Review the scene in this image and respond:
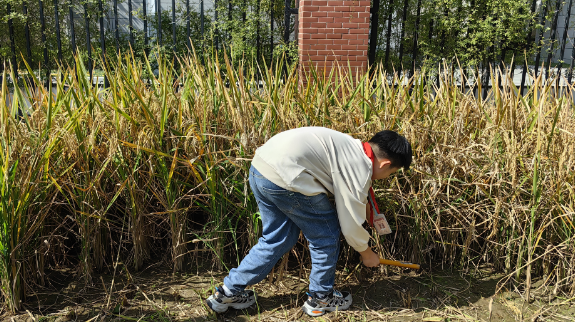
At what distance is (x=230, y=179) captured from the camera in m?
2.60

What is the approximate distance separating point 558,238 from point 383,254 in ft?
3.20

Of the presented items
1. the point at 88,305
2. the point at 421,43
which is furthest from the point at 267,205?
the point at 421,43

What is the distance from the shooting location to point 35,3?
24.1 feet

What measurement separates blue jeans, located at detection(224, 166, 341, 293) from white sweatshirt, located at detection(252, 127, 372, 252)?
72 mm

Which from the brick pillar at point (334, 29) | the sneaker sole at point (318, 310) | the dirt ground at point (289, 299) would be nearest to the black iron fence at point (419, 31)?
the brick pillar at point (334, 29)

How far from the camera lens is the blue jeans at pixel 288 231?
2143mm

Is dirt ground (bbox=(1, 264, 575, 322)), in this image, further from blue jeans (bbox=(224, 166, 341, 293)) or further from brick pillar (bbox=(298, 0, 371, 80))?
brick pillar (bbox=(298, 0, 371, 80))

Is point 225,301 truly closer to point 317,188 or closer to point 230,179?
point 230,179

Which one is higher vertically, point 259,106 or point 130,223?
point 259,106

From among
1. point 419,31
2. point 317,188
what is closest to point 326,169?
point 317,188

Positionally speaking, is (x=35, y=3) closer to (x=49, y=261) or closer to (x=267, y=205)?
(x=49, y=261)

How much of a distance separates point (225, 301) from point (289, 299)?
0.39m

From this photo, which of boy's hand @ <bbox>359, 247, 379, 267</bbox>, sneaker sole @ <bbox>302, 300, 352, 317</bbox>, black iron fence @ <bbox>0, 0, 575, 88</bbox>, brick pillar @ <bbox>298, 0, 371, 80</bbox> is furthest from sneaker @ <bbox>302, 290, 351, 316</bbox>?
black iron fence @ <bbox>0, 0, 575, 88</bbox>

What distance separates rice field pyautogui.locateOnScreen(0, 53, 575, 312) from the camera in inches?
95.2
